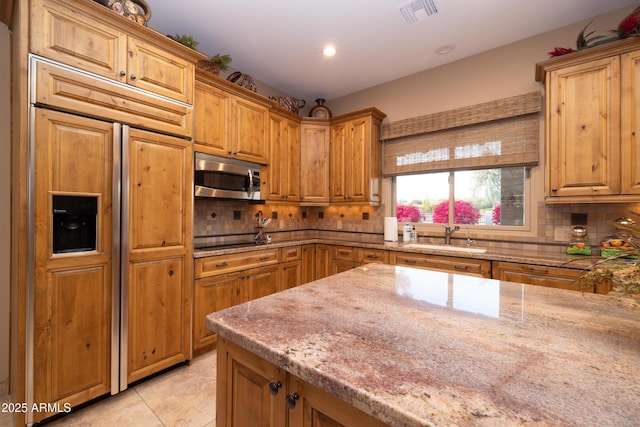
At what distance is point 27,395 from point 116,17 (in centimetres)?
232

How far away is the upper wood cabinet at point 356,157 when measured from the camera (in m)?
3.50

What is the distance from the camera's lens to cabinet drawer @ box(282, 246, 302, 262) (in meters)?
3.22

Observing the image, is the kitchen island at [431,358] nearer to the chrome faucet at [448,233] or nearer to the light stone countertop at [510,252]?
the light stone countertop at [510,252]

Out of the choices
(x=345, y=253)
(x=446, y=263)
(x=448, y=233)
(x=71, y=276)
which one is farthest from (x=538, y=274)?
(x=71, y=276)

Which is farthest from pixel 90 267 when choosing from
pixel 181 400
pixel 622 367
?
pixel 622 367

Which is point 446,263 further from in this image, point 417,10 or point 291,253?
point 417,10

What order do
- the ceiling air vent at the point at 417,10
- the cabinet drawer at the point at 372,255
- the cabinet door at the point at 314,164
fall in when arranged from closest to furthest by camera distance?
the ceiling air vent at the point at 417,10 → the cabinet drawer at the point at 372,255 → the cabinet door at the point at 314,164

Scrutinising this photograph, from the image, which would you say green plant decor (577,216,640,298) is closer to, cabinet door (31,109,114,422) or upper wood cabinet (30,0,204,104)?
cabinet door (31,109,114,422)

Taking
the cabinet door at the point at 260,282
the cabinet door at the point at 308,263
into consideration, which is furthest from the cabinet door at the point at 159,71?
the cabinet door at the point at 308,263

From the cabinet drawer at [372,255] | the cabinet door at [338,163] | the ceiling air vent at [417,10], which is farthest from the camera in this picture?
the cabinet door at [338,163]

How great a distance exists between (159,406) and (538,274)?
2920 millimetres

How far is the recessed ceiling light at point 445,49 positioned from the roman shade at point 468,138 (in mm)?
615

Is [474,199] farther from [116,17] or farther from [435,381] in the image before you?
[116,17]

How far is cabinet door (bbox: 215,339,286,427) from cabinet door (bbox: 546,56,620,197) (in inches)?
106
